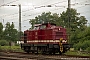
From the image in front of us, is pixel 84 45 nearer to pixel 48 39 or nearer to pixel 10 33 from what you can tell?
pixel 48 39

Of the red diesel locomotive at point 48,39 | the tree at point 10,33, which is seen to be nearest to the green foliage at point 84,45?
the red diesel locomotive at point 48,39

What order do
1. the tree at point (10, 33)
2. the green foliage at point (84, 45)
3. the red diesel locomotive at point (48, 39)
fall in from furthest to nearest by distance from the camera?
the tree at point (10, 33)
the green foliage at point (84, 45)
the red diesel locomotive at point (48, 39)

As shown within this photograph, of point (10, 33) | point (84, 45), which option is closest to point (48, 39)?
point (84, 45)

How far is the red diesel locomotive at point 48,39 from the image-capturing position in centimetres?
2511

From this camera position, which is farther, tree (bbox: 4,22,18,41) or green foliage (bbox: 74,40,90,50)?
tree (bbox: 4,22,18,41)

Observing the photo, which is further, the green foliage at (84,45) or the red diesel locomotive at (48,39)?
the green foliage at (84,45)

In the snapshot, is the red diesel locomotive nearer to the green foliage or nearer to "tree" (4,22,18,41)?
the green foliage

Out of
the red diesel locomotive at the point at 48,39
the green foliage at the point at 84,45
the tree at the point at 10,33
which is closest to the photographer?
the red diesel locomotive at the point at 48,39

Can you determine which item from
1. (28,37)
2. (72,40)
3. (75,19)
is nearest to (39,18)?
(75,19)

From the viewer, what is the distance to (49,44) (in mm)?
24969

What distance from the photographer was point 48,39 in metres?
25.6

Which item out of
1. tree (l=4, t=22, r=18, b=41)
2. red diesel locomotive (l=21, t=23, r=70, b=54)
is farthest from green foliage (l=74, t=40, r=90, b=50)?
tree (l=4, t=22, r=18, b=41)

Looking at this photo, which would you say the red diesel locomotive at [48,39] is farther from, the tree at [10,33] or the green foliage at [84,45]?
the tree at [10,33]

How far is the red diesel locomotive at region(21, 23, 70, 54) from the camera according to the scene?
A: 988 inches
